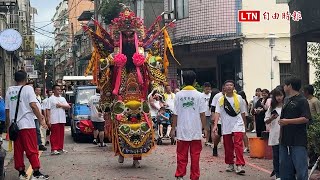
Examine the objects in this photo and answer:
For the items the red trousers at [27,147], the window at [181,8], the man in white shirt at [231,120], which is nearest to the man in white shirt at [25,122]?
the red trousers at [27,147]

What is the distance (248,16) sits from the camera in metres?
23.6

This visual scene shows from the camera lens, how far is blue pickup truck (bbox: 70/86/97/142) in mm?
17531

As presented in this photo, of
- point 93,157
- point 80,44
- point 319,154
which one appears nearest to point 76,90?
point 93,157

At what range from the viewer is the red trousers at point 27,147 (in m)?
9.50

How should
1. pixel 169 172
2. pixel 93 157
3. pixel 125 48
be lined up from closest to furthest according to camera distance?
pixel 169 172 < pixel 125 48 < pixel 93 157

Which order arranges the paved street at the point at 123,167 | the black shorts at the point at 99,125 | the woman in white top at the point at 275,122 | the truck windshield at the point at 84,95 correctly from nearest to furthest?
the woman in white top at the point at 275,122 → the paved street at the point at 123,167 → the black shorts at the point at 99,125 → the truck windshield at the point at 84,95

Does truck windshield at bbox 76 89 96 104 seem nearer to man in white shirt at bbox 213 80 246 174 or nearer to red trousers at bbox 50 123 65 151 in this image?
red trousers at bbox 50 123 65 151

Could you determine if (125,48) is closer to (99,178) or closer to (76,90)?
(99,178)

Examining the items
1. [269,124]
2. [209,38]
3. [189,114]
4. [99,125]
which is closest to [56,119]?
[99,125]

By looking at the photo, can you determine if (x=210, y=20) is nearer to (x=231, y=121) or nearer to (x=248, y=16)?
(x=248, y=16)

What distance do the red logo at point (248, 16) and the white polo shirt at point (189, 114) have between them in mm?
14476

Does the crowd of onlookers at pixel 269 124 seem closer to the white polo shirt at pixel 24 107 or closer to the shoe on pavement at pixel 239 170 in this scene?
the shoe on pavement at pixel 239 170

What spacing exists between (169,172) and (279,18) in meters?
15.6

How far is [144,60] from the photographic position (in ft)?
37.7
